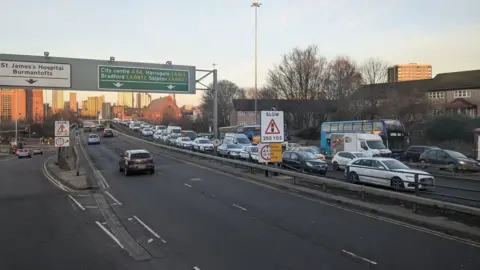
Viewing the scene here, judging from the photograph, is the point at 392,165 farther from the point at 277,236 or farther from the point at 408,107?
the point at 408,107

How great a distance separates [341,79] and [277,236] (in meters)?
76.7

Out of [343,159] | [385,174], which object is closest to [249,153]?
[343,159]

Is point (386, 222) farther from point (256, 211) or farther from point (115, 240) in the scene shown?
point (115, 240)

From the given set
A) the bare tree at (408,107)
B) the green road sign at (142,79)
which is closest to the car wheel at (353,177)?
the green road sign at (142,79)

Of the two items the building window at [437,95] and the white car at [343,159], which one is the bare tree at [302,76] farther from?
the white car at [343,159]

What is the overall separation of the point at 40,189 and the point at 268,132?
12255mm

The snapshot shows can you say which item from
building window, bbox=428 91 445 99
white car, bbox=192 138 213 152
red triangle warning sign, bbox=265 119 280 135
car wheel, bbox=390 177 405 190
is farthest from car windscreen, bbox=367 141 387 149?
building window, bbox=428 91 445 99

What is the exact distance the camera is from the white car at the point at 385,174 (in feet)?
57.5

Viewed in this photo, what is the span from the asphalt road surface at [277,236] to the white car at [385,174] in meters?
4.01

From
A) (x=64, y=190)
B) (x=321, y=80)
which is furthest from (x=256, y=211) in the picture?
(x=321, y=80)

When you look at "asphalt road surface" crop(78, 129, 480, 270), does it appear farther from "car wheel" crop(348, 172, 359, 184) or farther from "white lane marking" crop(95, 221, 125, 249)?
"car wheel" crop(348, 172, 359, 184)

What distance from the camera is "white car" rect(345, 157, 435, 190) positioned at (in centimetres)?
1752

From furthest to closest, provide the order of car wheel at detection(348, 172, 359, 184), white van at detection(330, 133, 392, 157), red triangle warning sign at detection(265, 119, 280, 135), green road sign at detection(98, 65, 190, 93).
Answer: white van at detection(330, 133, 392, 157), green road sign at detection(98, 65, 190, 93), red triangle warning sign at detection(265, 119, 280, 135), car wheel at detection(348, 172, 359, 184)

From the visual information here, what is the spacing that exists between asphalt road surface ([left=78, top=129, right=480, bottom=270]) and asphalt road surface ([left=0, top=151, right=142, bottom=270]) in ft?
4.06
